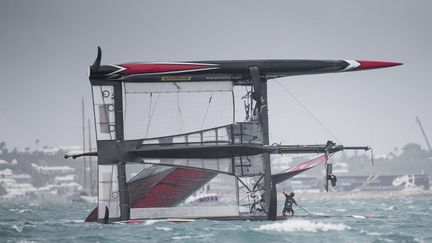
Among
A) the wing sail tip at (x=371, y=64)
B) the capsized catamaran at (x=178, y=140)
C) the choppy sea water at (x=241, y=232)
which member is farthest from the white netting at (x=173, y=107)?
the wing sail tip at (x=371, y=64)

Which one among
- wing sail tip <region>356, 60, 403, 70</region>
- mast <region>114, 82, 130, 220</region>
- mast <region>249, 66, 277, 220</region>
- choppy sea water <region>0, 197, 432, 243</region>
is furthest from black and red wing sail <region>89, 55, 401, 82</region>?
choppy sea water <region>0, 197, 432, 243</region>

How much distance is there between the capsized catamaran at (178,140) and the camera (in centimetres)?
3647

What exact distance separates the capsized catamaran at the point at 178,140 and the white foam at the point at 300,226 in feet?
4.44

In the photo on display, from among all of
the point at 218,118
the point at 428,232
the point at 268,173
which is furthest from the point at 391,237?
the point at 218,118

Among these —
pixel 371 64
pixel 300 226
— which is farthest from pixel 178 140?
pixel 371 64

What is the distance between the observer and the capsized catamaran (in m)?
36.5

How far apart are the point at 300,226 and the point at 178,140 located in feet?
22.4

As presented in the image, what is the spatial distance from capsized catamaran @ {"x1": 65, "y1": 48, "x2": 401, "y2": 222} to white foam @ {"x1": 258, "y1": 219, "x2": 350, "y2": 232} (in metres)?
1.35

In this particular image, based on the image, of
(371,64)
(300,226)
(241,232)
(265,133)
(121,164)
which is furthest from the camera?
(371,64)

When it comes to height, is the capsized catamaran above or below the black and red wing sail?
below

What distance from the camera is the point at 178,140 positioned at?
36938 millimetres

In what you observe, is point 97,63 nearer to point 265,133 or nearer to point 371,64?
point 265,133

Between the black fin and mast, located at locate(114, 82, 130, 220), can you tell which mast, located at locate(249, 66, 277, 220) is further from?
the black fin

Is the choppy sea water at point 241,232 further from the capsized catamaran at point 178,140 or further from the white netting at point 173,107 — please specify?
the white netting at point 173,107
